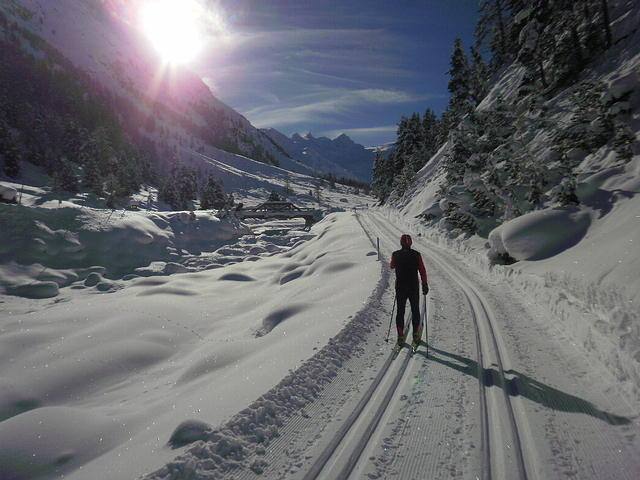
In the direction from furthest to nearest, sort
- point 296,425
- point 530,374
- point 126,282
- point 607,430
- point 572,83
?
1. point 572,83
2. point 126,282
3. point 530,374
4. point 296,425
5. point 607,430

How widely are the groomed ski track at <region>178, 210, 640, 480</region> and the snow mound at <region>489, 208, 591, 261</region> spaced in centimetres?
643

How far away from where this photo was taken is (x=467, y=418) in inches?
197

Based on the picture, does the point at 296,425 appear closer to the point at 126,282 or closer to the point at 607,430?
the point at 607,430

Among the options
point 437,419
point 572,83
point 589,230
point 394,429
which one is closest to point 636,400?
point 437,419

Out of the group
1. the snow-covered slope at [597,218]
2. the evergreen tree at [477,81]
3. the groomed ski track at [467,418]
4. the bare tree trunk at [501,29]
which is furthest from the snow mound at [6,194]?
the bare tree trunk at [501,29]

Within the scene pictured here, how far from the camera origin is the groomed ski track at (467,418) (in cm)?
410

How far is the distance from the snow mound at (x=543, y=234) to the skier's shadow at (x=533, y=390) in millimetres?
8584

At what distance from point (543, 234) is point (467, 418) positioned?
11295 mm

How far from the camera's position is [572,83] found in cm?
2598

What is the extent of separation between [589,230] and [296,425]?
43.2ft

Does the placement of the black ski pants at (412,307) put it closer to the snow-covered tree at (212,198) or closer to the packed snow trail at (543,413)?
the packed snow trail at (543,413)

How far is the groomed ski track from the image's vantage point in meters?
4.10

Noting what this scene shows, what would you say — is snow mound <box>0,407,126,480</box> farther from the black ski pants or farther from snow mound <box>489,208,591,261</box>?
snow mound <box>489,208,591,261</box>

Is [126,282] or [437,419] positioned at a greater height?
[437,419]
